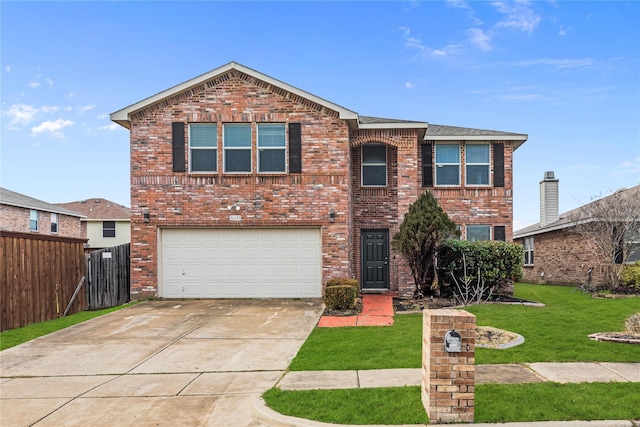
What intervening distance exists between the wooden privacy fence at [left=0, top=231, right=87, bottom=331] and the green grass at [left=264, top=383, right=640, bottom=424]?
8.46m

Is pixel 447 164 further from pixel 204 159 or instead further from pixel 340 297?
pixel 204 159

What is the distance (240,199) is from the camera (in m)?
14.5

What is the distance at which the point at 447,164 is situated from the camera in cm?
1703

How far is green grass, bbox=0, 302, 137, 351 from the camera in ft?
31.9

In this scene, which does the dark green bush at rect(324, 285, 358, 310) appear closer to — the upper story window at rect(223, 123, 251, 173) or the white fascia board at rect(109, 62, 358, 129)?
the upper story window at rect(223, 123, 251, 173)

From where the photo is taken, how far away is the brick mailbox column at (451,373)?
4.97m

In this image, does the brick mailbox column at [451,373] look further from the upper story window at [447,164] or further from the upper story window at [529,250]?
the upper story window at [529,250]

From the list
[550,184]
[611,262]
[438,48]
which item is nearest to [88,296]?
[438,48]

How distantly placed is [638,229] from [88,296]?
62.5 feet

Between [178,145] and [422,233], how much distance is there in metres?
8.01

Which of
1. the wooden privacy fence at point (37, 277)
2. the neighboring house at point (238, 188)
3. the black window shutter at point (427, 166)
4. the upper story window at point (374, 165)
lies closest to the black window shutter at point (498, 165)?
the black window shutter at point (427, 166)

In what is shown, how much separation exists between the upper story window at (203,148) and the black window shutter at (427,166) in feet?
24.6

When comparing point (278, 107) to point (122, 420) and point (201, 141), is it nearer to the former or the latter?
point (201, 141)

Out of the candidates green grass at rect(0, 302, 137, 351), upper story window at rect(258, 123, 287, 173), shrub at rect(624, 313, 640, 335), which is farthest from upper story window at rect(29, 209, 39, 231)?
shrub at rect(624, 313, 640, 335)
